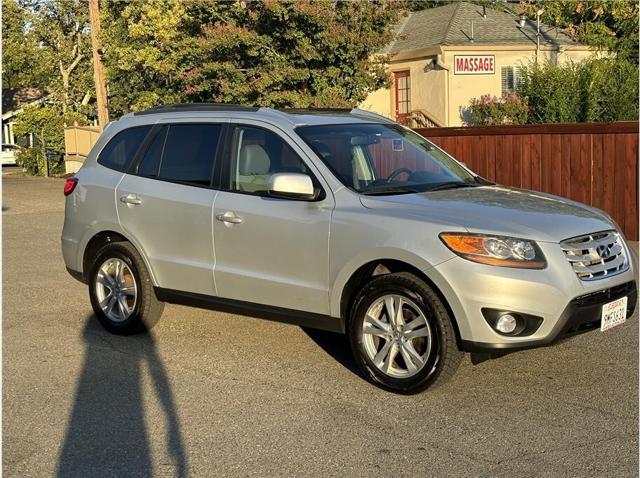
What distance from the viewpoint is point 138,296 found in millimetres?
7078

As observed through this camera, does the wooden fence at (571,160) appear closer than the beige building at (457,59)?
Yes

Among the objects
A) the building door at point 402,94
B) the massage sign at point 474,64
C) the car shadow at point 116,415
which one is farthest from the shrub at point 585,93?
the car shadow at point 116,415

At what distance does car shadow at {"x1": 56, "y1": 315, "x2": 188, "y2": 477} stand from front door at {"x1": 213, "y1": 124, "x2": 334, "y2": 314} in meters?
0.88

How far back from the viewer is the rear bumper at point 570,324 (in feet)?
17.0

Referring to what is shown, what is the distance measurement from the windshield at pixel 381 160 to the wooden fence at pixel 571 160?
5.57 meters

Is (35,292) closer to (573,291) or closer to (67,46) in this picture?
(573,291)

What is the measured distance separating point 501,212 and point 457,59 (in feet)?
78.5

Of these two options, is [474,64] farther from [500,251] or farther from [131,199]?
[500,251]

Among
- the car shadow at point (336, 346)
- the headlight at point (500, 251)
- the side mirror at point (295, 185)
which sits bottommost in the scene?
the car shadow at point (336, 346)

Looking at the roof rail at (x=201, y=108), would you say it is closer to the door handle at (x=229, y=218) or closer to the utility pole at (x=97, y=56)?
the door handle at (x=229, y=218)

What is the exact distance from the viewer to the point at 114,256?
7.20 metres

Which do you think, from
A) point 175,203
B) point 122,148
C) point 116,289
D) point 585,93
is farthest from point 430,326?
point 585,93

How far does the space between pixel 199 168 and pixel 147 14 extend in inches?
935

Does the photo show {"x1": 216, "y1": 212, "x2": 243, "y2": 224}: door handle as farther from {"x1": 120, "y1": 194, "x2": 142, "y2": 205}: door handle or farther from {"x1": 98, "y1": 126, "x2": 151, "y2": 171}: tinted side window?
{"x1": 98, "y1": 126, "x2": 151, "y2": 171}: tinted side window
